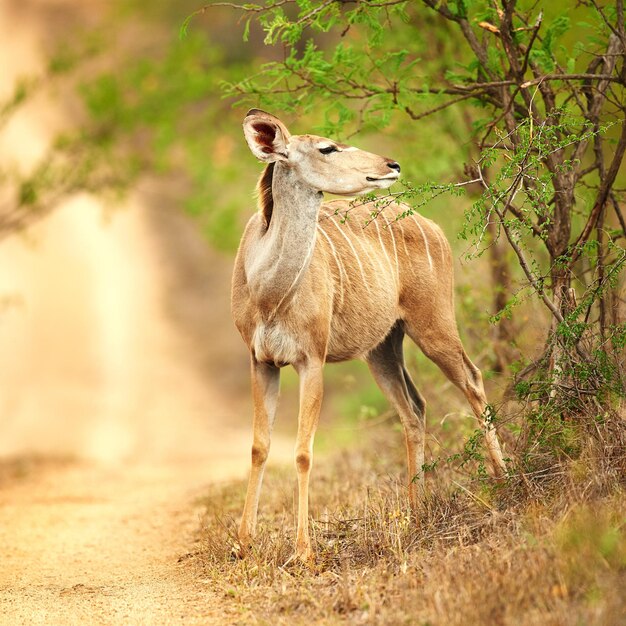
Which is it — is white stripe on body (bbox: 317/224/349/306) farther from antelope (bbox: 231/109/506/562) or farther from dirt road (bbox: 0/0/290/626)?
dirt road (bbox: 0/0/290/626)

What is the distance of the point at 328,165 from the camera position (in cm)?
643

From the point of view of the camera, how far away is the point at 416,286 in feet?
24.3

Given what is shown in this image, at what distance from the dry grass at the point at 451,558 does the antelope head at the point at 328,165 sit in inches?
74.4

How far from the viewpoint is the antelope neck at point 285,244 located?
6367 millimetres

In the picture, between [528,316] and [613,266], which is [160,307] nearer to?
[528,316]

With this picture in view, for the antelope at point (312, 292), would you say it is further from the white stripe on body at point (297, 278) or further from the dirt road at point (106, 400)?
the dirt road at point (106, 400)

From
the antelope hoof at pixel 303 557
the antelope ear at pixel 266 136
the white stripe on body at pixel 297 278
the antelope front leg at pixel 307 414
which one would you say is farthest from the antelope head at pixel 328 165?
the antelope hoof at pixel 303 557

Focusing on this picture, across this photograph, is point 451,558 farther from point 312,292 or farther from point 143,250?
point 143,250

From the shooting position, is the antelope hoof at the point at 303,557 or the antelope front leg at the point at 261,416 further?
the antelope front leg at the point at 261,416

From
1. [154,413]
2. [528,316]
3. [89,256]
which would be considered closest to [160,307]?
[89,256]

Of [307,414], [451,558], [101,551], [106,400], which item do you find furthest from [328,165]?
[106,400]

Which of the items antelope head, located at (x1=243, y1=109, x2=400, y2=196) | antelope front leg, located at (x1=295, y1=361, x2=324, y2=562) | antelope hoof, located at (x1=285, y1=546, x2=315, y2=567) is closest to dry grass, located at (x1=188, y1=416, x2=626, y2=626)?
antelope hoof, located at (x1=285, y1=546, x2=315, y2=567)

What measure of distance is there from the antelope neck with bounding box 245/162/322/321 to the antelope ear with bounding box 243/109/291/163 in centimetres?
12

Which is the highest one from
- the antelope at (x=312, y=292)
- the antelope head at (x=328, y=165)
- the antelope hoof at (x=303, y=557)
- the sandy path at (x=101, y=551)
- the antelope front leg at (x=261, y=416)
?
the antelope head at (x=328, y=165)
